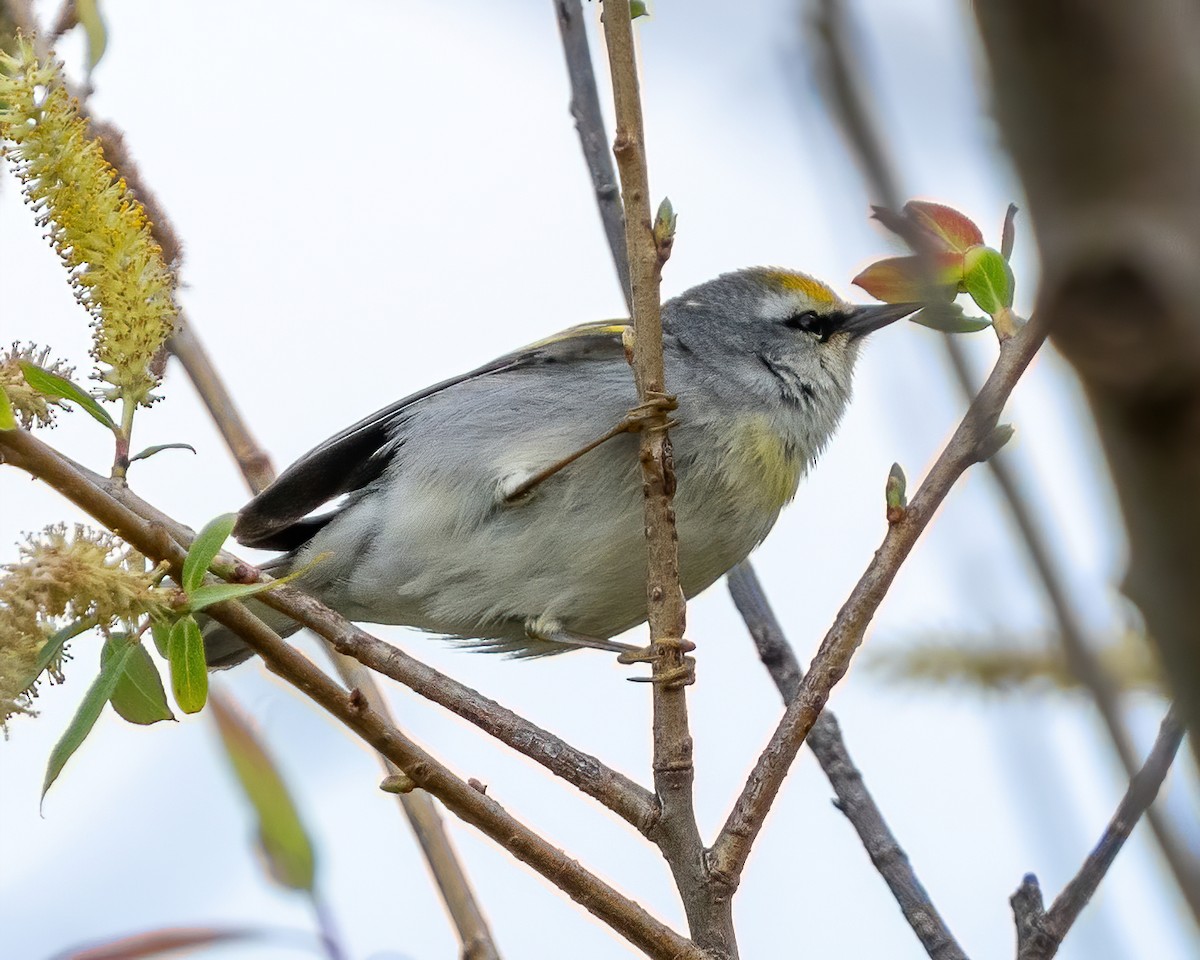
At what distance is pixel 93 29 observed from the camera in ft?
7.00

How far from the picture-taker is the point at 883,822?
2467 millimetres

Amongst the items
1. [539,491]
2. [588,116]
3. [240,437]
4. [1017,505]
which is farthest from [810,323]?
[1017,505]

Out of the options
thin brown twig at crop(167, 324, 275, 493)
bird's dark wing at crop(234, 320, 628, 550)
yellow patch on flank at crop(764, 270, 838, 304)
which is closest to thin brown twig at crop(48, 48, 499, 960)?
thin brown twig at crop(167, 324, 275, 493)

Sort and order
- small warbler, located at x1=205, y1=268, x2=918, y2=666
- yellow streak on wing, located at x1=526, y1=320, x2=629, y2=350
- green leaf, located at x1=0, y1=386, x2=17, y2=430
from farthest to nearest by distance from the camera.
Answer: yellow streak on wing, located at x1=526, y1=320, x2=629, y2=350
small warbler, located at x1=205, y1=268, x2=918, y2=666
green leaf, located at x1=0, y1=386, x2=17, y2=430

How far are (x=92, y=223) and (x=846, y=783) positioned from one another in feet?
5.41

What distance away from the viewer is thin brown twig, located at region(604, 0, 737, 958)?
192 centimetres

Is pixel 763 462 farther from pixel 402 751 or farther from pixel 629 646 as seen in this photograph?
pixel 402 751

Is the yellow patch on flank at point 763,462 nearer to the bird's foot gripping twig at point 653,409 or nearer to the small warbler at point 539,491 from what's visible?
the small warbler at point 539,491

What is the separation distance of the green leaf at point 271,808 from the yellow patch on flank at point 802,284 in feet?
8.31

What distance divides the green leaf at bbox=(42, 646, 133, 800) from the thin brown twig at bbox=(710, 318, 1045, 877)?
0.87 metres

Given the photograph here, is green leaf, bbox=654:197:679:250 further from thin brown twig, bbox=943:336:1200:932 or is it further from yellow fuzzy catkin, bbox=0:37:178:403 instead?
thin brown twig, bbox=943:336:1200:932

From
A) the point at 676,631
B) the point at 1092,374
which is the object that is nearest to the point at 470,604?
the point at 676,631

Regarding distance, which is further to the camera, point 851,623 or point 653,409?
point 653,409

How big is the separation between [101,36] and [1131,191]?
6.55 feet
